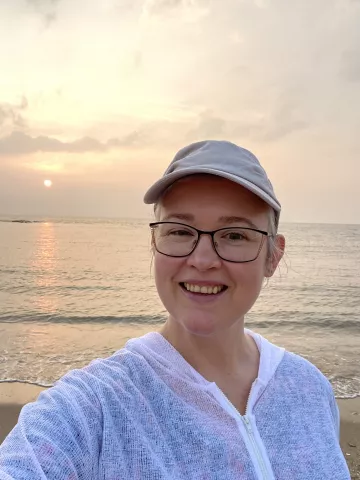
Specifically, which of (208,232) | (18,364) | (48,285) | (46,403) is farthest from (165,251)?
(48,285)

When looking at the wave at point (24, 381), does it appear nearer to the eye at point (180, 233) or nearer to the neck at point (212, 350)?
the neck at point (212, 350)

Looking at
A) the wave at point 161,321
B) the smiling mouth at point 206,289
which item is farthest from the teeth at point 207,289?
the wave at point 161,321

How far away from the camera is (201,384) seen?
1745 mm

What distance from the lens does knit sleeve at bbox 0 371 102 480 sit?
125 cm

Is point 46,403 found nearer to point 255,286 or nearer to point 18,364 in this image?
point 255,286

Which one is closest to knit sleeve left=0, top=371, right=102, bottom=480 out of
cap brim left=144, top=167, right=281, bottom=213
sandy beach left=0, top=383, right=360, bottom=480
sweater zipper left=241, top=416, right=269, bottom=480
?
sweater zipper left=241, top=416, right=269, bottom=480

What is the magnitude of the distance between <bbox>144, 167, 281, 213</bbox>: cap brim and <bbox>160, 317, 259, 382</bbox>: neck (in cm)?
57

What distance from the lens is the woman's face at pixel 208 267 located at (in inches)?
68.8

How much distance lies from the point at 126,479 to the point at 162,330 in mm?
721

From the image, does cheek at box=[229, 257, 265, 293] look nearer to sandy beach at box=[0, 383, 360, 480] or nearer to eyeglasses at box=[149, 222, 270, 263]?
eyeglasses at box=[149, 222, 270, 263]

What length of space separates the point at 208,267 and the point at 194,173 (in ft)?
1.25

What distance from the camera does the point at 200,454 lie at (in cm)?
150


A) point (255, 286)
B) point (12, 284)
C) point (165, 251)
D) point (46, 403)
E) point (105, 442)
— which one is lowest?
point (12, 284)

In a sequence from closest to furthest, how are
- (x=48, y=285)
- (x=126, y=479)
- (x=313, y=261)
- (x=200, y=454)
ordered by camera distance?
(x=126, y=479) → (x=200, y=454) → (x=48, y=285) → (x=313, y=261)
